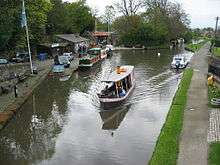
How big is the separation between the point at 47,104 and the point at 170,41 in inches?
3057

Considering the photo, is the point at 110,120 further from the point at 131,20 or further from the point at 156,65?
the point at 131,20

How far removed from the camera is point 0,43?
38656 mm

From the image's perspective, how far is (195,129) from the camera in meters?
23.4

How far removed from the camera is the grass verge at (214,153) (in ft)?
59.4

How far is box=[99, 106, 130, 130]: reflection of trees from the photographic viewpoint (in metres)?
27.3

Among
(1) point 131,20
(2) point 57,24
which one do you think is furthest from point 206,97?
(1) point 131,20

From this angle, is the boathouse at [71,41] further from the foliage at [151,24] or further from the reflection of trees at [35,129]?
the reflection of trees at [35,129]

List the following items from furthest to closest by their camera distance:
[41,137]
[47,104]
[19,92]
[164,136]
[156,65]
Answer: [156,65]
[19,92]
[47,104]
[41,137]
[164,136]

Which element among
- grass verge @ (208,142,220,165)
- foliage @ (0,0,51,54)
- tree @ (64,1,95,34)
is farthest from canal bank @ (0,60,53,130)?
tree @ (64,1,95,34)

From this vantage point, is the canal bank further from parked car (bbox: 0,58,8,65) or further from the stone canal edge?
the stone canal edge

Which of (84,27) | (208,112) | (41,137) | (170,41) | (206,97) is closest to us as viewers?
(41,137)

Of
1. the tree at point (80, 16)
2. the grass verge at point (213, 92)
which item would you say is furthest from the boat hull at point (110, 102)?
the tree at point (80, 16)

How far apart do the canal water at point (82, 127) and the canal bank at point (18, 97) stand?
20.6 inches

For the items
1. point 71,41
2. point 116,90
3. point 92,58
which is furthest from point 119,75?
point 71,41
